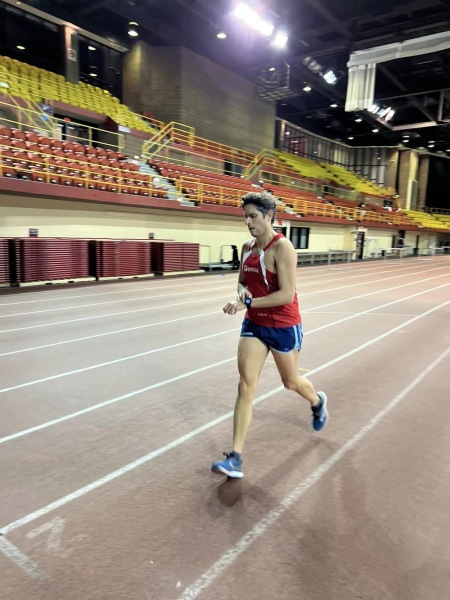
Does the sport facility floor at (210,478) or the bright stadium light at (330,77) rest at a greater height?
the bright stadium light at (330,77)

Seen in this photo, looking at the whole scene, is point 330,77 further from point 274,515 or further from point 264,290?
point 274,515

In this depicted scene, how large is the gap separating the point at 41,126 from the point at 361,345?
1847cm

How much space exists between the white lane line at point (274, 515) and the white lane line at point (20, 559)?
74 centimetres

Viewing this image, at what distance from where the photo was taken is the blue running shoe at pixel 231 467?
289cm

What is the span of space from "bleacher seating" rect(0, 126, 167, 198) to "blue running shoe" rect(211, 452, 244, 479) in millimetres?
12518

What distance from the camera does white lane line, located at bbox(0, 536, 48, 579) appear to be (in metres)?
2.06

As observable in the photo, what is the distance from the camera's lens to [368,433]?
12.1 feet

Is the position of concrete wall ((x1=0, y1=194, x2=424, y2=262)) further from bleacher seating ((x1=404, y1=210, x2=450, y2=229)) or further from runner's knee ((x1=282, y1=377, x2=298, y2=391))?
bleacher seating ((x1=404, y1=210, x2=450, y2=229))

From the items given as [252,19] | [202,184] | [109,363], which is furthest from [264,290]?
[252,19]

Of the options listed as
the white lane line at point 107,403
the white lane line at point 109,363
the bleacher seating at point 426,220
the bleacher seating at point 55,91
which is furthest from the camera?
the bleacher seating at point 426,220

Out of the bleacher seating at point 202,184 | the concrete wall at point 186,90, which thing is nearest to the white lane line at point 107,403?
the bleacher seating at point 202,184

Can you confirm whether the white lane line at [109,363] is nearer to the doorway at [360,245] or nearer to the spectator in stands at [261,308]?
the spectator in stands at [261,308]

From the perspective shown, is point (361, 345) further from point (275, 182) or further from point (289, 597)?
point (275, 182)

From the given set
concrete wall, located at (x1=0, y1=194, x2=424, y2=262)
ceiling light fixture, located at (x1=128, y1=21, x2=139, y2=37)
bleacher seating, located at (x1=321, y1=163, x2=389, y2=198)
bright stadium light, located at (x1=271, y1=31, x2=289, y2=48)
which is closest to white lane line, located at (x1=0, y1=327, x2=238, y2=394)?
concrete wall, located at (x1=0, y1=194, x2=424, y2=262)
